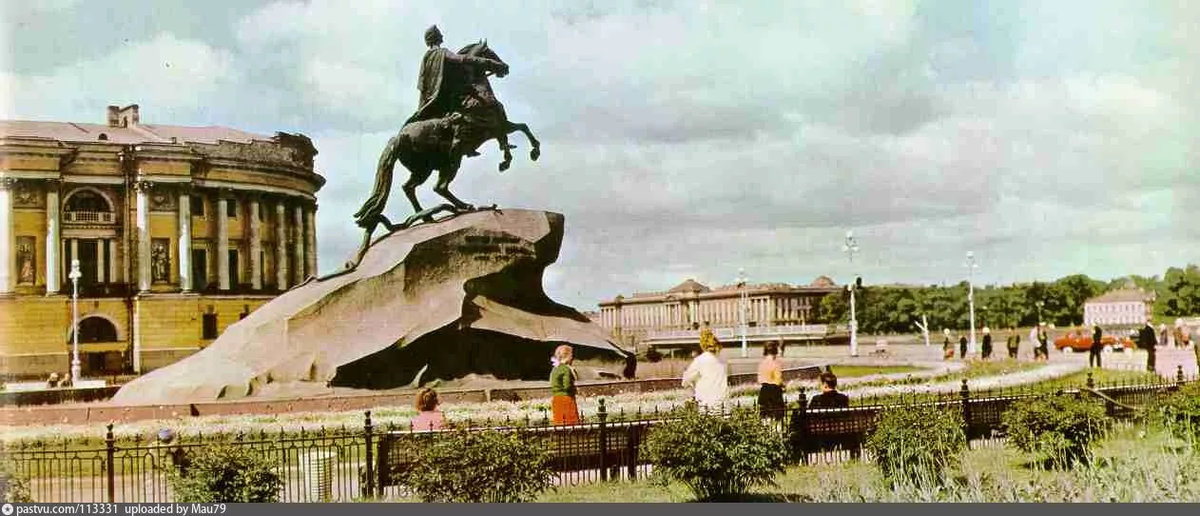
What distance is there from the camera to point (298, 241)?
65812mm

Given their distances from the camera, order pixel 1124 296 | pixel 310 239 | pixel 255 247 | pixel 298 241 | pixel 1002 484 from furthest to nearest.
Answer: pixel 1124 296 < pixel 310 239 < pixel 298 241 < pixel 255 247 < pixel 1002 484

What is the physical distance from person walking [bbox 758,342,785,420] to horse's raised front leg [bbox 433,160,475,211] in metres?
8.90

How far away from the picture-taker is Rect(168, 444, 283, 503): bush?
9.13 metres

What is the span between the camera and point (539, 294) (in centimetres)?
2162

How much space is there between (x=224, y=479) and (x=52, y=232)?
51766mm

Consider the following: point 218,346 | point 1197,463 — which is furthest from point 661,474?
point 218,346

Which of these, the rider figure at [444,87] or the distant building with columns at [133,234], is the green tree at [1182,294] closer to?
the distant building with columns at [133,234]

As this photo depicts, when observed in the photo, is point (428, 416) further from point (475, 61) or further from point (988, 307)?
point (988, 307)

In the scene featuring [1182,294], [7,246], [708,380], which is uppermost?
[7,246]

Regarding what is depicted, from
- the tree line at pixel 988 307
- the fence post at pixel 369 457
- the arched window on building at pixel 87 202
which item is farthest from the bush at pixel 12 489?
the tree line at pixel 988 307

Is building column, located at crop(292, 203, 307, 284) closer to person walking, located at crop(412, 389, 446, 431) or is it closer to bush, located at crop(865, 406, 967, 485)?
person walking, located at crop(412, 389, 446, 431)

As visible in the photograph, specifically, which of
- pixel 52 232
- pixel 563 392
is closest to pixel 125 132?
pixel 52 232

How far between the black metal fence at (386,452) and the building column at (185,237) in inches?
1856

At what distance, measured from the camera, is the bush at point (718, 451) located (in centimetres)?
997
